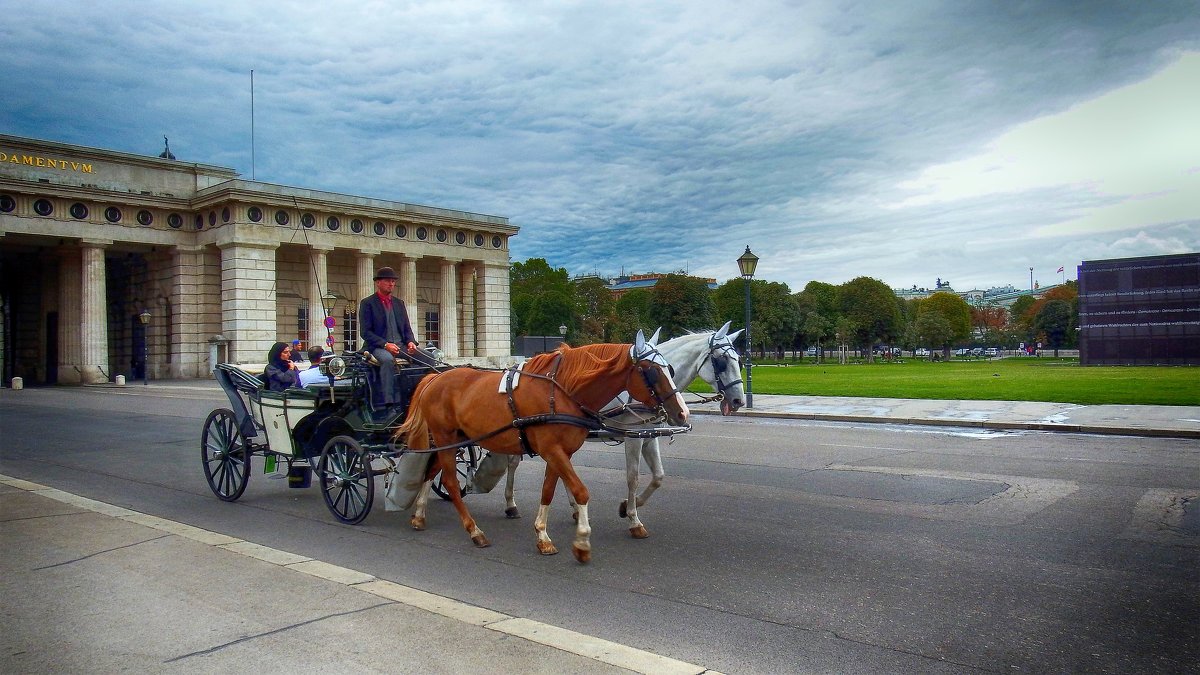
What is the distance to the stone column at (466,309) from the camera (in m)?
58.2

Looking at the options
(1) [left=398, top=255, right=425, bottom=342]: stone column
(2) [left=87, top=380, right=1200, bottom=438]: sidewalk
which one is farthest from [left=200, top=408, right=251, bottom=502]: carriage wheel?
(1) [left=398, top=255, right=425, bottom=342]: stone column

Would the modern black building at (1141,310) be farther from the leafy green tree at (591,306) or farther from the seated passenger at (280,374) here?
the seated passenger at (280,374)

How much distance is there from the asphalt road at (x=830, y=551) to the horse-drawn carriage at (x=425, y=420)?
0.51 m

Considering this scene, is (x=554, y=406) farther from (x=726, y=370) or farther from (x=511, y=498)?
(x=511, y=498)

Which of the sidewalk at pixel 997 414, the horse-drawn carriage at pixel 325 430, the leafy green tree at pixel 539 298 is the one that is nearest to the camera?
the horse-drawn carriage at pixel 325 430

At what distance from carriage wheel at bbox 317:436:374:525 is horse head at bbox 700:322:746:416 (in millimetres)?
3556


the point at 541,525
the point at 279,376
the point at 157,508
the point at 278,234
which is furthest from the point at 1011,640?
the point at 278,234

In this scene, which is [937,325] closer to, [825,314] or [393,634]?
[825,314]

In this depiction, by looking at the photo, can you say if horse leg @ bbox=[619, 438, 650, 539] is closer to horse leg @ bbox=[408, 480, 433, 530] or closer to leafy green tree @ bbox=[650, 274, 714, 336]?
horse leg @ bbox=[408, 480, 433, 530]

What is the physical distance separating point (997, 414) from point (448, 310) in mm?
41310

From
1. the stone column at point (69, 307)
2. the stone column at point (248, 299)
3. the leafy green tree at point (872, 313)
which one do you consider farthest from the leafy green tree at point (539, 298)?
the stone column at point (69, 307)

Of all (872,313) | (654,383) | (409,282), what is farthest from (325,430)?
(872,313)

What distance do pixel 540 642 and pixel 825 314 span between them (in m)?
94.1

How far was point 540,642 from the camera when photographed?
4797 millimetres
